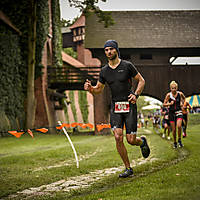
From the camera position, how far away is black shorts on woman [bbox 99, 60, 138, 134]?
5039 mm

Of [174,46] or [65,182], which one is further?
[174,46]

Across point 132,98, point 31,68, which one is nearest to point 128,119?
point 132,98

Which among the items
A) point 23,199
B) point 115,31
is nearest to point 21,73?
point 115,31

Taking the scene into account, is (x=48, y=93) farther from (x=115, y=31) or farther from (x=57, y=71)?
(x=115, y=31)

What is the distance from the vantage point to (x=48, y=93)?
2359 centimetres

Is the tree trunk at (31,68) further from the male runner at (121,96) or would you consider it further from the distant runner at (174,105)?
the male runner at (121,96)

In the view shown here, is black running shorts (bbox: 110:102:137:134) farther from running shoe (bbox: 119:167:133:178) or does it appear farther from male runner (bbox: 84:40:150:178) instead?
running shoe (bbox: 119:167:133:178)

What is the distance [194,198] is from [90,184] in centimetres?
185

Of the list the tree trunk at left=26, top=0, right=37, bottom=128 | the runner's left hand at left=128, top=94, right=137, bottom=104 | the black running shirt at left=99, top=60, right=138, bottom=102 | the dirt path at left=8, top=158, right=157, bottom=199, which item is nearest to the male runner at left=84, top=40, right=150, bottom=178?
the black running shirt at left=99, top=60, right=138, bottom=102

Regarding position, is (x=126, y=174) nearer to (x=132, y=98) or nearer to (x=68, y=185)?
(x=68, y=185)

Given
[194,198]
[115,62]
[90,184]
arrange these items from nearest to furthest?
[194,198]
[90,184]
[115,62]

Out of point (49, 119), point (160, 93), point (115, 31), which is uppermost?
point (115, 31)

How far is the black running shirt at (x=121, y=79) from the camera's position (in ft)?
16.6

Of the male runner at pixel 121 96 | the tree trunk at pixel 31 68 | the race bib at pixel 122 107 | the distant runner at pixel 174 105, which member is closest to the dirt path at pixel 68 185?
the male runner at pixel 121 96
